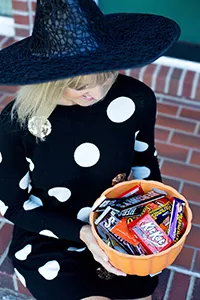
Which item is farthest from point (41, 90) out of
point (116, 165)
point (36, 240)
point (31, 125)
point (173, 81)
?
point (173, 81)

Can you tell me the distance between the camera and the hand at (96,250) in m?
1.52

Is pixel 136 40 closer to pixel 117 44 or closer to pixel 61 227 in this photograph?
pixel 117 44

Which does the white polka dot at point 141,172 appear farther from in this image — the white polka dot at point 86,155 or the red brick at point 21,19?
the red brick at point 21,19

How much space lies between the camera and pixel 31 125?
1.52m

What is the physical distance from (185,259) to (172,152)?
0.73 m

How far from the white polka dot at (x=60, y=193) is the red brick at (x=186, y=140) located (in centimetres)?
122

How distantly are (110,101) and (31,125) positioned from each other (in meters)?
0.26

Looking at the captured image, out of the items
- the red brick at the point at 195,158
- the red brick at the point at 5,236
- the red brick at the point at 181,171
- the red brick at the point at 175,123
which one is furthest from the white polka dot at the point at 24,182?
the red brick at the point at 175,123

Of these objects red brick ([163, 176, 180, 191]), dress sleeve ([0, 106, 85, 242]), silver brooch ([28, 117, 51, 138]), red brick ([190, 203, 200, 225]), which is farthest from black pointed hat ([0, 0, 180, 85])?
red brick ([163, 176, 180, 191])

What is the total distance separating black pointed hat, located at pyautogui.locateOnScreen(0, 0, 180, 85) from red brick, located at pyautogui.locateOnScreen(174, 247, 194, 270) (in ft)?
3.57

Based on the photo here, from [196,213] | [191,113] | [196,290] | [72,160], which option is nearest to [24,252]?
[72,160]

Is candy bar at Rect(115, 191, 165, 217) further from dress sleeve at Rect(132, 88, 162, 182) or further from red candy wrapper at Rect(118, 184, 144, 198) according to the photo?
dress sleeve at Rect(132, 88, 162, 182)

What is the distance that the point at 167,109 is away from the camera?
3.00 metres

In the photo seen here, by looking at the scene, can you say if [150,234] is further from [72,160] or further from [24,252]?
[24,252]
